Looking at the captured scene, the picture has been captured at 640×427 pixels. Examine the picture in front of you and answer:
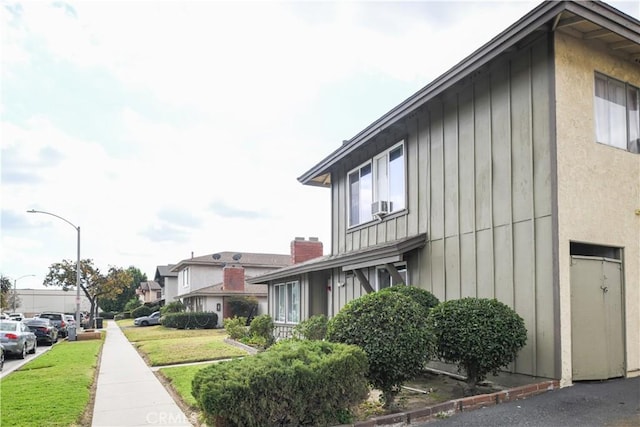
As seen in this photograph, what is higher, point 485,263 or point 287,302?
point 485,263

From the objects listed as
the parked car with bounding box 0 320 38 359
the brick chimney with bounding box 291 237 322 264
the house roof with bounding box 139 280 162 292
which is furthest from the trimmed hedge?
the house roof with bounding box 139 280 162 292

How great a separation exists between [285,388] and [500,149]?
240 inches

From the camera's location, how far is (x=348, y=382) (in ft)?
21.2

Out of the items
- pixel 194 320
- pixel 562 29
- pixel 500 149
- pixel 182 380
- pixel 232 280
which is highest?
pixel 562 29

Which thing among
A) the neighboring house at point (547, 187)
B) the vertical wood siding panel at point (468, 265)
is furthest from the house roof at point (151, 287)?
the vertical wood siding panel at point (468, 265)

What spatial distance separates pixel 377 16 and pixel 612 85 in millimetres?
5240

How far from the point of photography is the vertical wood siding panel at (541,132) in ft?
27.2

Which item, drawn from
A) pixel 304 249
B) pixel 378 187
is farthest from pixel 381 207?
pixel 304 249

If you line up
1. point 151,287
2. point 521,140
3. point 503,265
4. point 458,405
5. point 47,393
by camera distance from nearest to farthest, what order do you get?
point 458,405
point 521,140
point 503,265
point 47,393
point 151,287

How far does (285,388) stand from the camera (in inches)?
238

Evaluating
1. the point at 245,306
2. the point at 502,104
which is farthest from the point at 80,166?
the point at 245,306

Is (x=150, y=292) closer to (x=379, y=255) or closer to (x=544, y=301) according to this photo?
(x=379, y=255)

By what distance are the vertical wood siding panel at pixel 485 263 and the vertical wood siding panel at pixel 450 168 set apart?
82 centimetres

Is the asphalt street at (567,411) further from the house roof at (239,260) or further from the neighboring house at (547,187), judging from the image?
the house roof at (239,260)
